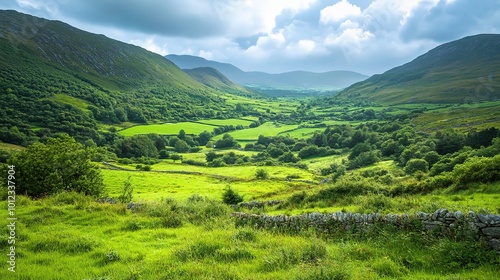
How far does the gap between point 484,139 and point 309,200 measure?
7793 centimetres

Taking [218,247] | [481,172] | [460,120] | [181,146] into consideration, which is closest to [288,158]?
[181,146]

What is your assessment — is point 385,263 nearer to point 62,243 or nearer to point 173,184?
point 62,243

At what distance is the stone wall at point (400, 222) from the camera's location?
1014 cm

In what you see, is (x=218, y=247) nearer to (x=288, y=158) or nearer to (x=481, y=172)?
(x=481, y=172)

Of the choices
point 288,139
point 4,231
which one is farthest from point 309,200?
point 288,139

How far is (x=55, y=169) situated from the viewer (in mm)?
32312

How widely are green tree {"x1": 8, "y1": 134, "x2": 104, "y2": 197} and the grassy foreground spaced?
16.7 metres

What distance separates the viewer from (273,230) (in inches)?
583

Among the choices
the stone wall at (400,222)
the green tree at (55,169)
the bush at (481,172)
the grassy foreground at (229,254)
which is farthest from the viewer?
the green tree at (55,169)

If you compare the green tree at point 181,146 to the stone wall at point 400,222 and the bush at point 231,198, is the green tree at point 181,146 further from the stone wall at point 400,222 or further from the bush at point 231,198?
the stone wall at point 400,222

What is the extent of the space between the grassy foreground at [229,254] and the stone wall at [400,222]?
0.45 metres

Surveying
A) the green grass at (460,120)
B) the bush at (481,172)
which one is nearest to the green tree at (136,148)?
the green grass at (460,120)

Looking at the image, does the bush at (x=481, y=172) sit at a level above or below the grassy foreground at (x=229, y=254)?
above

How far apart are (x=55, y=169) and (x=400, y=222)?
33.6 meters
